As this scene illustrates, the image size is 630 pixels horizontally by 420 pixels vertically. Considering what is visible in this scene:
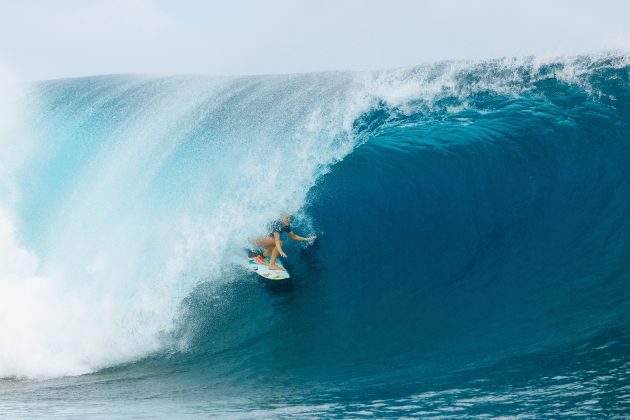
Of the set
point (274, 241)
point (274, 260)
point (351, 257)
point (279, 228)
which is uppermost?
point (279, 228)

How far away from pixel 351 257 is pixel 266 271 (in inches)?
59.9

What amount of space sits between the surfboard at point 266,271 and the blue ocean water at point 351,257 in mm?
268

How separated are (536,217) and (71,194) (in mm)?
10796

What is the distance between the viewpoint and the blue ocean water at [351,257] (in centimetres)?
626

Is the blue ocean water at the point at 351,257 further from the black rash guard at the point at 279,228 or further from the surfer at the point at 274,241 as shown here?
the surfer at the point at 274,241

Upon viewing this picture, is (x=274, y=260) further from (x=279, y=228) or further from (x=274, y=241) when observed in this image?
(x=279, y=228)

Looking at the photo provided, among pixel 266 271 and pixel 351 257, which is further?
pixel 351 257

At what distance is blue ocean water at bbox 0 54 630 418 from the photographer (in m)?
6.26

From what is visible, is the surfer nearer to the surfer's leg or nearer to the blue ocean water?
the surfer's leg

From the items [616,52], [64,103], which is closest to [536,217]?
[616,52]

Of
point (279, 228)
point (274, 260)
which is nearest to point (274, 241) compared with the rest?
point (274, 260)

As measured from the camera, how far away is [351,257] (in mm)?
9242

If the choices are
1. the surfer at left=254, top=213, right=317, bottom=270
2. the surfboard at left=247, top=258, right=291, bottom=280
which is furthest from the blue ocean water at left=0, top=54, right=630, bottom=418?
the surfer at left=254, top=213, right=317, bottom=270

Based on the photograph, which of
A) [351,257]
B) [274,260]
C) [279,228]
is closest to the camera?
[274,260]
